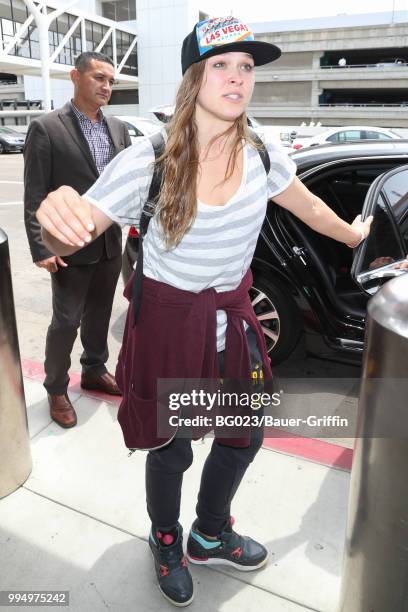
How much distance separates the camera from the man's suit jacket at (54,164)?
8.41ft

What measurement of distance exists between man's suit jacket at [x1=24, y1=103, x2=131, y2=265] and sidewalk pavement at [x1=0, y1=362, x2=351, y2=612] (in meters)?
1.02

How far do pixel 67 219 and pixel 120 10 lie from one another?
49217 mm

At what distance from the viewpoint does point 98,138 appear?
2785 mm

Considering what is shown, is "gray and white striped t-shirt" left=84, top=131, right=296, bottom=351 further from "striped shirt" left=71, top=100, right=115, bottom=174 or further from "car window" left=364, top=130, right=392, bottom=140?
"car window" left=364, top=130, right=392, bottom=140

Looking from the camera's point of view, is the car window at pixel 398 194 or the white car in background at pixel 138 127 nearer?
the car window at pixel 398 194

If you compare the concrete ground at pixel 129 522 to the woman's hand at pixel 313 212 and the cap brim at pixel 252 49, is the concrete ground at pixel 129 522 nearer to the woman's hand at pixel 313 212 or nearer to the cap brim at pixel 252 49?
the woman's hand at pixel 313 212

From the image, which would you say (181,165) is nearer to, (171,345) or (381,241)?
(171,345)

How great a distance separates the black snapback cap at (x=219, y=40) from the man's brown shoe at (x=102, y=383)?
6.88ft

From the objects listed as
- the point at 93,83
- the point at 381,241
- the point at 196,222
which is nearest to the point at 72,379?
the point at 93,83

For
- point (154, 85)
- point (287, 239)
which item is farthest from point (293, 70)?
point (287, 239)

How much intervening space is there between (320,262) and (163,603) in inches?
82.3

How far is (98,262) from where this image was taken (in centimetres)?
287

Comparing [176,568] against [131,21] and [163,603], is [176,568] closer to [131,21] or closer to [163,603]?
[163,603]

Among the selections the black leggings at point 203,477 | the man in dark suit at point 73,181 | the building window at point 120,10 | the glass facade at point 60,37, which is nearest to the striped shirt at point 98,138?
the man in dark suit at point 73,181
